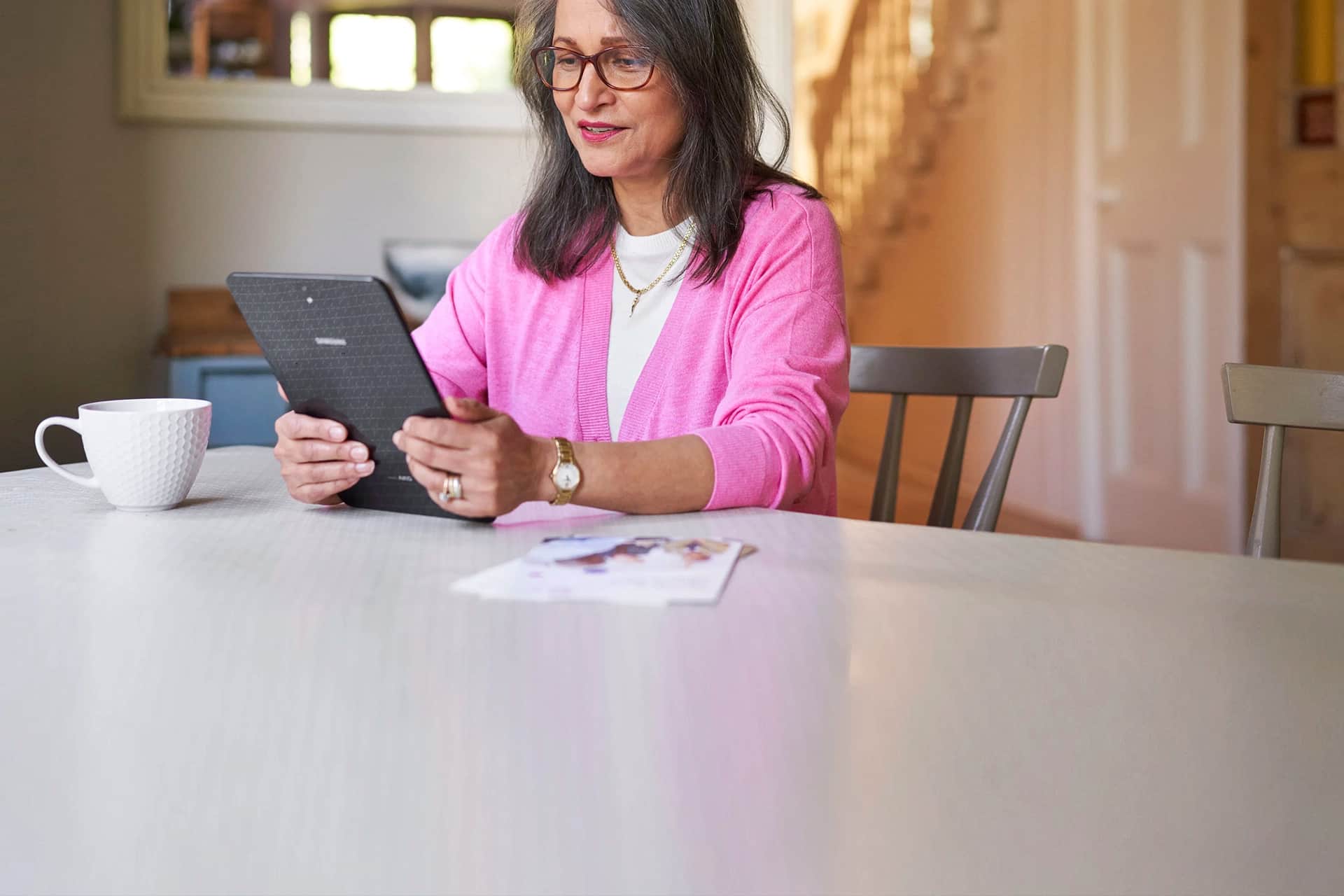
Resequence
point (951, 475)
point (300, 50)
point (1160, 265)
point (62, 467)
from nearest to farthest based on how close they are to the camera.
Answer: point (62, 467)
point (951, 475)
point (300, 50)
point (1160, 265)

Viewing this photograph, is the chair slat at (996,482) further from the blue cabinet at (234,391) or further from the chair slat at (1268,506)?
the blue cabinet at (234,391)

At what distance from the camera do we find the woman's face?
137 cm

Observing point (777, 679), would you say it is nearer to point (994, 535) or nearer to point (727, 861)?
point (727, 861)

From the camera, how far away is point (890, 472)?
1.59 meters

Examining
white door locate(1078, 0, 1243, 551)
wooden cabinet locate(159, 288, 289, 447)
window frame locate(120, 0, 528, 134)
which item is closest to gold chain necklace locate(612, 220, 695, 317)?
wooden cabinet locate(159, 288, 289, 447)

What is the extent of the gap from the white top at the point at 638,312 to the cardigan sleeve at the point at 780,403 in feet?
0.38

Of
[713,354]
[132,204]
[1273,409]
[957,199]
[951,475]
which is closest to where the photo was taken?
[1273,409]

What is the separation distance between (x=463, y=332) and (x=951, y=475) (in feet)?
2.06

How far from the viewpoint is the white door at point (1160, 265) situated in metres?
3.27

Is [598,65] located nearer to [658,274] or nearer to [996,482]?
[658,274]

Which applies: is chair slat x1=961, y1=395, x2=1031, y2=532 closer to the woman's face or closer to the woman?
the woman

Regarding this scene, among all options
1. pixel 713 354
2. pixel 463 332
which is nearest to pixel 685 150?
pixel 713 354

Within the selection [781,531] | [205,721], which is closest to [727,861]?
[205,721]

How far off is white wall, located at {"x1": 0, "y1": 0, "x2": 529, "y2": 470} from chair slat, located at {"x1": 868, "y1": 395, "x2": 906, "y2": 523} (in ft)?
5.12
